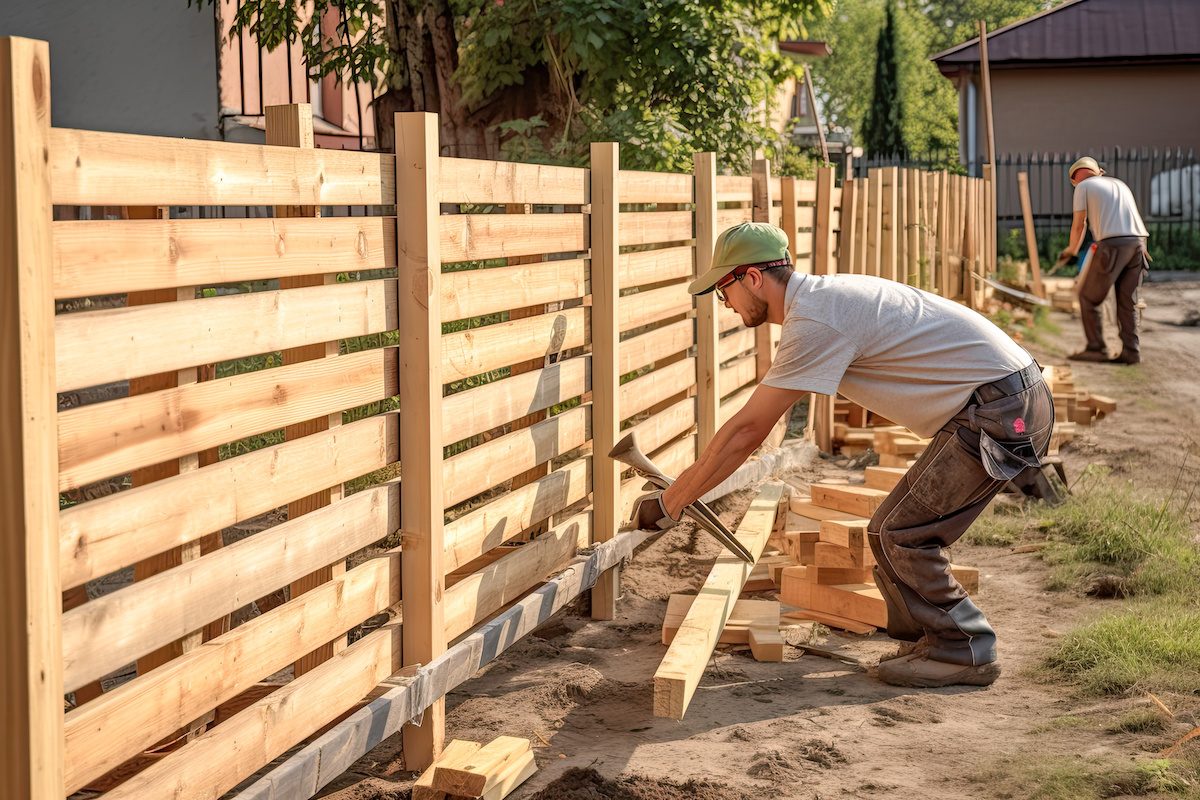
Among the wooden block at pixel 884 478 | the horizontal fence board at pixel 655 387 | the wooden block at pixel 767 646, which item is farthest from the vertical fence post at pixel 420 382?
the wooden block at pixel 884 478

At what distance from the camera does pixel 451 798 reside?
383 cm

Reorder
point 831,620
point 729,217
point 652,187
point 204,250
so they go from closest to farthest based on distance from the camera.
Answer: point 204,250 < point 831,620 < point 652,187 < point 729,217

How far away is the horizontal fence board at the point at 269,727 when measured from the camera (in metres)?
2.88

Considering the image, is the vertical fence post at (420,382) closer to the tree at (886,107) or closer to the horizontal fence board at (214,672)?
the horizontal fence board at (214,672)

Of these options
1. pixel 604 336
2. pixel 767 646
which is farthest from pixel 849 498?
pixel 604 336

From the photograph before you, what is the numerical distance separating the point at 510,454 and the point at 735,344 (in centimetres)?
371

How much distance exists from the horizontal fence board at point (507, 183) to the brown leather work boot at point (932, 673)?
2291 mm

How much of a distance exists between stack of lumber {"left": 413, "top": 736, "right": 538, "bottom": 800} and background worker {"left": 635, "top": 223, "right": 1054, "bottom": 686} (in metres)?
1.07

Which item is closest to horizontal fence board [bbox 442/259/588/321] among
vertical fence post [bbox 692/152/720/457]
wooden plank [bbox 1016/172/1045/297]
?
vertical fence post [bbox 692/152/720/457]

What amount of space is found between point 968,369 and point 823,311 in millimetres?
652

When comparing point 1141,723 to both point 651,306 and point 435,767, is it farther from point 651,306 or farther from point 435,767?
point 651,306

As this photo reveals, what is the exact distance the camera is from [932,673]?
16.4ft

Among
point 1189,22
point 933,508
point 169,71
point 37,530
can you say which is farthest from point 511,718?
point 1189,22

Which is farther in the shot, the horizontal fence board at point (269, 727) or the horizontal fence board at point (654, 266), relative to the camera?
the horizontal fence board at point (654, 266)
